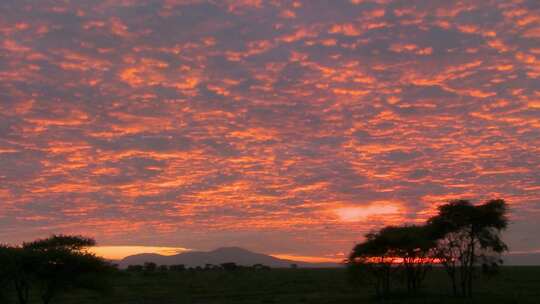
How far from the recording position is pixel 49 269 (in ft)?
151

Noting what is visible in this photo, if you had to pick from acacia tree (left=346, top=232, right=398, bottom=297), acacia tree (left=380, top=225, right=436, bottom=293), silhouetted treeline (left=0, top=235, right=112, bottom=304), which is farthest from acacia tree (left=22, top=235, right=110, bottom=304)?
acacia tree (left=380, top=225, right=436, bottom=293)

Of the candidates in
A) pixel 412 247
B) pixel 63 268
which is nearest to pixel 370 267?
pixel 412 247

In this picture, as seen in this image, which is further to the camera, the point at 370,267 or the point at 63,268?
the point at 370,267

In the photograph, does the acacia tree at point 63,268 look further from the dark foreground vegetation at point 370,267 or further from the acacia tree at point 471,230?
the acacia tree at point 471,230

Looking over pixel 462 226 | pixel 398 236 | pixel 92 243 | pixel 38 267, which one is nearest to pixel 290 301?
pixel 398 236

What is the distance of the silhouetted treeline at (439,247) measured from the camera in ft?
203

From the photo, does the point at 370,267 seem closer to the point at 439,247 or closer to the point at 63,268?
the point at 439,247

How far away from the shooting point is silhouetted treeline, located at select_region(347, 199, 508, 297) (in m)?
61.8

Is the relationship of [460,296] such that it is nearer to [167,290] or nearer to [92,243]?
[92,243]

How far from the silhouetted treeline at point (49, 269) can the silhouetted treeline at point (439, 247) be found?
35.0 m

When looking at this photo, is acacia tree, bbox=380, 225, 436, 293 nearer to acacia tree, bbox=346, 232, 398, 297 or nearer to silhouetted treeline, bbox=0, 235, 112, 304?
acacia tree, bbox=346, 232, 398, 297

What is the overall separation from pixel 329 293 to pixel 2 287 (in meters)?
44.2

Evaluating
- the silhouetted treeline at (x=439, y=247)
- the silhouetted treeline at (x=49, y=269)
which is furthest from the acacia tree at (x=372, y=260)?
the silhouetted treeline at (x=49, y=269)

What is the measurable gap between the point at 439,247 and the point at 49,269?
142ft
